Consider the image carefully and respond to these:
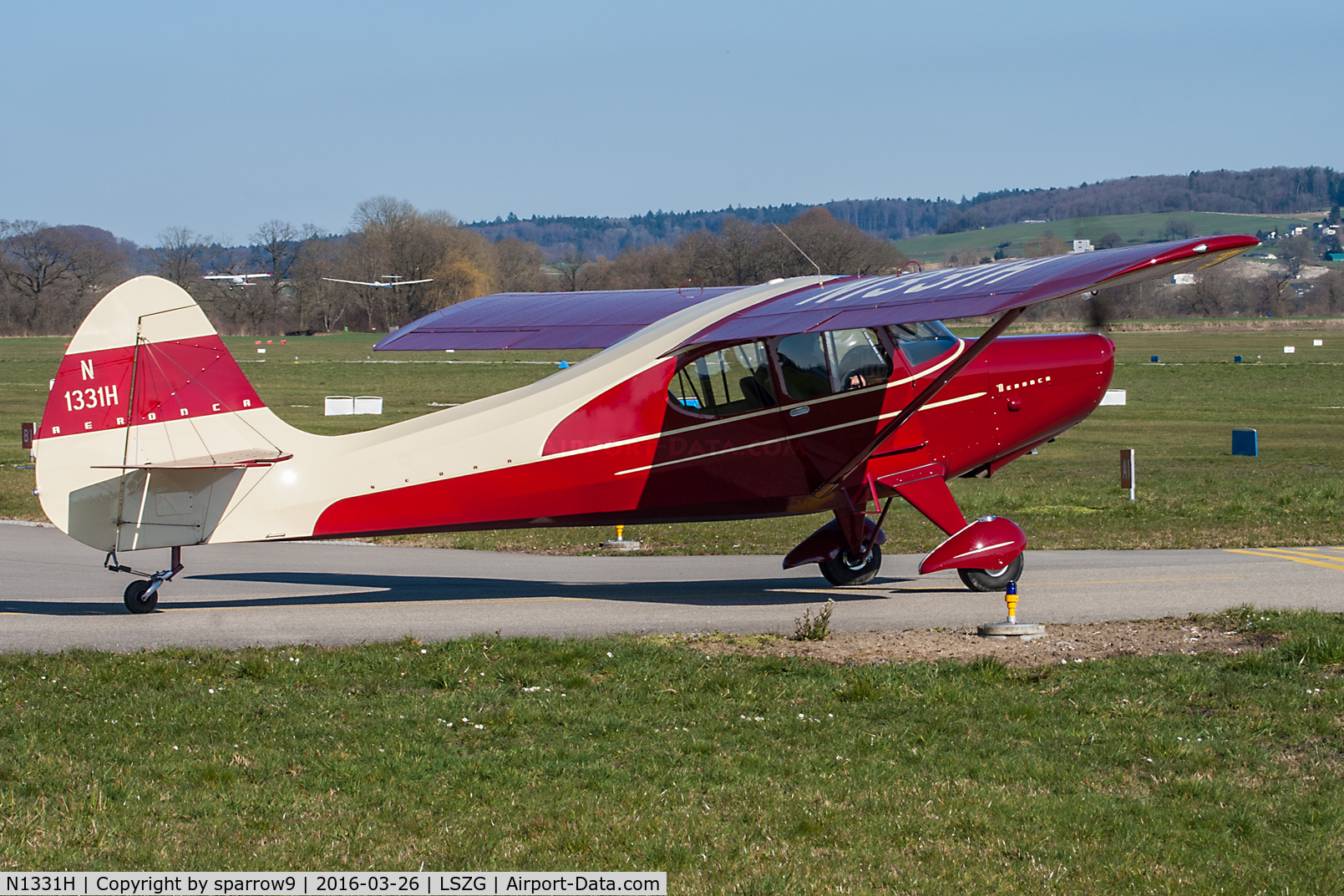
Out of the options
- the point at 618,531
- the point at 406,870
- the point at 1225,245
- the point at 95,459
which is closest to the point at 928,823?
the point at 406,870

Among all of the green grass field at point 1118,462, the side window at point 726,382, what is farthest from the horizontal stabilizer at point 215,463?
the green grass field at point 1118,462

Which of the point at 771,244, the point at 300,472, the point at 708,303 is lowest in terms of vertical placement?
the point at 300,472

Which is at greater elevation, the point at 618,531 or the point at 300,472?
the point at 300,472

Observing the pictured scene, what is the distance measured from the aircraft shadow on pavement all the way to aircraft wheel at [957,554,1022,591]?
0.17 m

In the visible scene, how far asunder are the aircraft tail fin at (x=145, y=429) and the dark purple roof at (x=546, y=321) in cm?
231

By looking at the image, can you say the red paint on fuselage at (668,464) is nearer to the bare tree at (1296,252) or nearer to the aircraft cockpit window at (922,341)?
the aircraft cockpit window at (922,341)

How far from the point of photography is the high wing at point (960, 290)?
935 centimetres

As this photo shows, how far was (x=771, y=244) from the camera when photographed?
87.1ft

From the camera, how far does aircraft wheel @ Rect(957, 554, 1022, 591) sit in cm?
1266

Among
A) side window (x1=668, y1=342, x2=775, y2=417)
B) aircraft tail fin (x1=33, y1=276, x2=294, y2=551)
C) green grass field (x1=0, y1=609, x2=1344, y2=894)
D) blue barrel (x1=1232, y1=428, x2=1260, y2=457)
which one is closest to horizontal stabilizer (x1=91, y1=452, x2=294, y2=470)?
aircraft tail fin (x1=33, y1=276, x2=294, y2=551)

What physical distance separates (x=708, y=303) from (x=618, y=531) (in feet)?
20.3

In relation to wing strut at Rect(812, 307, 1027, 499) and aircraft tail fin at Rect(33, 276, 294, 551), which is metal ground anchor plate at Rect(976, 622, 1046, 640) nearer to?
wing strut at Rect(812, 307, 1027, 499)

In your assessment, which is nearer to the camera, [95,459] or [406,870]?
[406,870]

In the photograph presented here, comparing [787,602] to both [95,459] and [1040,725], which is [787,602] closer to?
[1040,725]
